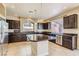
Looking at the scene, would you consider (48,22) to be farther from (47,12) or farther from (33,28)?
(33,28)

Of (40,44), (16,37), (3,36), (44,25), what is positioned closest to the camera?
(3,36)

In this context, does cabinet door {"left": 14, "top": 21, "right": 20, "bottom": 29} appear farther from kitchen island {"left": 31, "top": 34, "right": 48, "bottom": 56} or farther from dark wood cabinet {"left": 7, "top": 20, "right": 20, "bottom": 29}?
kitchen island {"left": 31, "top": 34, "right": 48, "bottom": 56}

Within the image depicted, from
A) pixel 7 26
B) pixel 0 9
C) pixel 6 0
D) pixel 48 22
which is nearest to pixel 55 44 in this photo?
pixel 48 22

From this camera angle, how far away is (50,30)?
2564 mm

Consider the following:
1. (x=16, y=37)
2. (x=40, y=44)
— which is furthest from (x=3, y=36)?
(x=40, y=44)

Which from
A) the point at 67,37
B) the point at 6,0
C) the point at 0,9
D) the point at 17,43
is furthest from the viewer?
the point at 67,37

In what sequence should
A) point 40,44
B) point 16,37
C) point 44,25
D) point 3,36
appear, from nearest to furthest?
point 3,36
point 16,37
point 44,25
point 40,44

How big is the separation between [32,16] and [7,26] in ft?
1.85

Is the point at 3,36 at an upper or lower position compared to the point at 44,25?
lower

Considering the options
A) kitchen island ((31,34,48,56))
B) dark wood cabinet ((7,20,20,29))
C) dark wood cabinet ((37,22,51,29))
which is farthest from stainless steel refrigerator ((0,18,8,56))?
dark wood cabinet ((37,22,51,29))

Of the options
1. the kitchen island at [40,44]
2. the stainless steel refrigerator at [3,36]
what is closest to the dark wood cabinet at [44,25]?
the kitchen island at [40,44]

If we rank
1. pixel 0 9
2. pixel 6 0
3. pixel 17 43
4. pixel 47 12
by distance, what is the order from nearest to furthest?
pixel 6 0 < pixel 0 9 < pixel 17 43 < pixel 47 12

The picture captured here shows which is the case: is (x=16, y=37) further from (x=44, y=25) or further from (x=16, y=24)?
(x=44, y=25)

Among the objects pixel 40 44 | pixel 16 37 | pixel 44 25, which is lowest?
pixel 40 44
